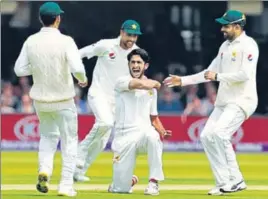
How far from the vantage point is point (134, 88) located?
37.6 feet

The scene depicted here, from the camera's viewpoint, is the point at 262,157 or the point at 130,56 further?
the point at 262,157

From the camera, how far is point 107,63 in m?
13.9

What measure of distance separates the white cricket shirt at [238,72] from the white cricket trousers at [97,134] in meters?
1.76

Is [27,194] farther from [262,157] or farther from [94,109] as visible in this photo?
[262,157]

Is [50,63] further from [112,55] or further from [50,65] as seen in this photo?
[112,55]

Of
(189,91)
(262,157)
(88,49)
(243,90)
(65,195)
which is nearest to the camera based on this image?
(65,195)

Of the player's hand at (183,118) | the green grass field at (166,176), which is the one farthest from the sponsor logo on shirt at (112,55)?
the player's hand at (183,118)

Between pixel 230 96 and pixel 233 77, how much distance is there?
1.12ft

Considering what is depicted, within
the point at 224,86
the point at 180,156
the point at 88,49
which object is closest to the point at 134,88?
the point at 224,86

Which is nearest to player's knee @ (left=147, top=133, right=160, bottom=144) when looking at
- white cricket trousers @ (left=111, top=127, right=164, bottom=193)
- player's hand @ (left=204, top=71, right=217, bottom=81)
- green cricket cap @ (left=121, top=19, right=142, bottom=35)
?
white cricket trousers @ (left=111, top=127, right=164, bottom=193)

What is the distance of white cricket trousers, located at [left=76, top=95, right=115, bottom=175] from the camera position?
1372 centimetres

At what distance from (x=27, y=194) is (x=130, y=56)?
67.5 inches

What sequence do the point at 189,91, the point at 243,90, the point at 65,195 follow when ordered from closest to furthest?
1. the point at 65,195
2. the point at 243,90
3. the point at 189,91

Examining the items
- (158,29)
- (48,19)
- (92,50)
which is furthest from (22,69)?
(158,29)
